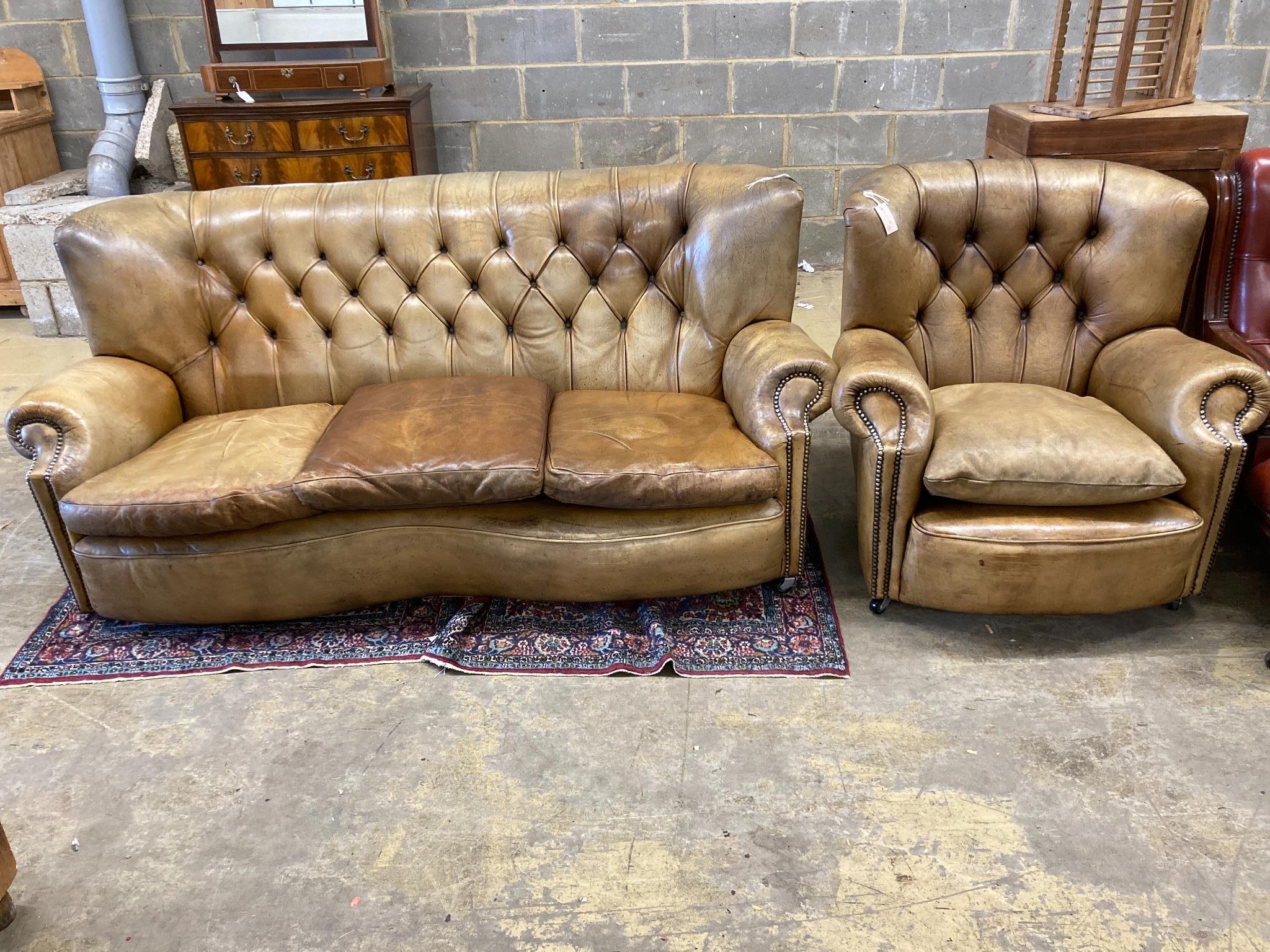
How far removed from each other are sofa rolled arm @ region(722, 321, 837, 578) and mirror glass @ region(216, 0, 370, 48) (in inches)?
100

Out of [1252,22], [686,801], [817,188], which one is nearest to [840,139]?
[817,188]

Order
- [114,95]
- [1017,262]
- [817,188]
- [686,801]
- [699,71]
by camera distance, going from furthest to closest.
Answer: [817,188], [699,71], [114,95], [1017,262], [686,801]

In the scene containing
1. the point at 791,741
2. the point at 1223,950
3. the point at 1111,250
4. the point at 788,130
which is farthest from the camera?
the point at 788,130

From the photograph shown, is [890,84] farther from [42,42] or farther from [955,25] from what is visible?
[42,42]

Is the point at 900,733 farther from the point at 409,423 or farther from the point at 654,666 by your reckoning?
the point at 409,423

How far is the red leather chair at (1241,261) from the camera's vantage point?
2.42 metres

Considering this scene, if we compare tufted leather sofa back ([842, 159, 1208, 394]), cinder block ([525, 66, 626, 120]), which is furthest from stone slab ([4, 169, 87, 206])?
tufted leather sofa back ([842, 159, 1208, 394])

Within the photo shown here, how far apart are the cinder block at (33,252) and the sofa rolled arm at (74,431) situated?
210 cm

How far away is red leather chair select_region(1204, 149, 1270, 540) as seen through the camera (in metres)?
2.42

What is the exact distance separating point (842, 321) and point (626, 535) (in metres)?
0.81

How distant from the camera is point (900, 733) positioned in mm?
1883

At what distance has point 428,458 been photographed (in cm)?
206

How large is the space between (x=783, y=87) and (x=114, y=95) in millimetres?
2859

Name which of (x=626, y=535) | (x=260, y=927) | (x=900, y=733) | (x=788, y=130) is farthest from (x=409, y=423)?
(x=788, y=130)
